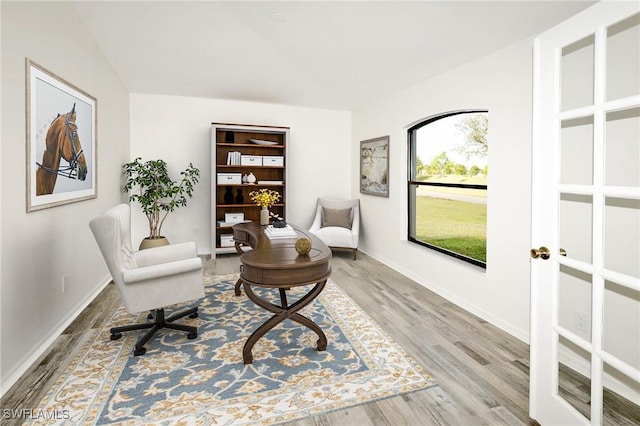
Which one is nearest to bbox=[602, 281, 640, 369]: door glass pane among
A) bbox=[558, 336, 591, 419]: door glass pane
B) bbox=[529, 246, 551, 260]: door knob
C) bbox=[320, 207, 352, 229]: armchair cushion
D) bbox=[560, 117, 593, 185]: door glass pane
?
bbox=[558, 336, 591, 419]: door glass pane

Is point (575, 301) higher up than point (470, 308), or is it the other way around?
point (575, 301)

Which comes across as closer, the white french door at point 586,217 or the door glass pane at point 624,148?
the white french door at point 586,217

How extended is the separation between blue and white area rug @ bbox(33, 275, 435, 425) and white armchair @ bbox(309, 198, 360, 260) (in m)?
2.25

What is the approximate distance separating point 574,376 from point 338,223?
4.10 m

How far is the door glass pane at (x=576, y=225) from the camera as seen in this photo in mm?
1521

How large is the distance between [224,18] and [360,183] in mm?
3148

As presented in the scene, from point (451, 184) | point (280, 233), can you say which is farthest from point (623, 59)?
point (280, 233)

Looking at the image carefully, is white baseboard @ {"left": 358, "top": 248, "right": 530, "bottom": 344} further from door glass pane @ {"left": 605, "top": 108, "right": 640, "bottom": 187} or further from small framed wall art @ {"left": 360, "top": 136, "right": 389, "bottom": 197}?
door glass pane @ {"left": 605, "top": 108, "right": 640, "bottom": 187}

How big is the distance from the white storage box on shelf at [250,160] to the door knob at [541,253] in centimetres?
425

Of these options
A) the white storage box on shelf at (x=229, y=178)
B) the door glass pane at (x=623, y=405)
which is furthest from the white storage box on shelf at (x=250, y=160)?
the door glass pane at (x=623, y=405)

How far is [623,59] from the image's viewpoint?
62.8 inches

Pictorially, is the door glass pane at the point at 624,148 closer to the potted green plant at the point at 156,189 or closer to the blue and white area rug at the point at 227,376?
the blue and white area rug at the point at 227,376

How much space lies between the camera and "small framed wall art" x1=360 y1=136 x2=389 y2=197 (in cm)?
487

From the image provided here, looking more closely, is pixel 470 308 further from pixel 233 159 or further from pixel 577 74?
pixel 233 159
